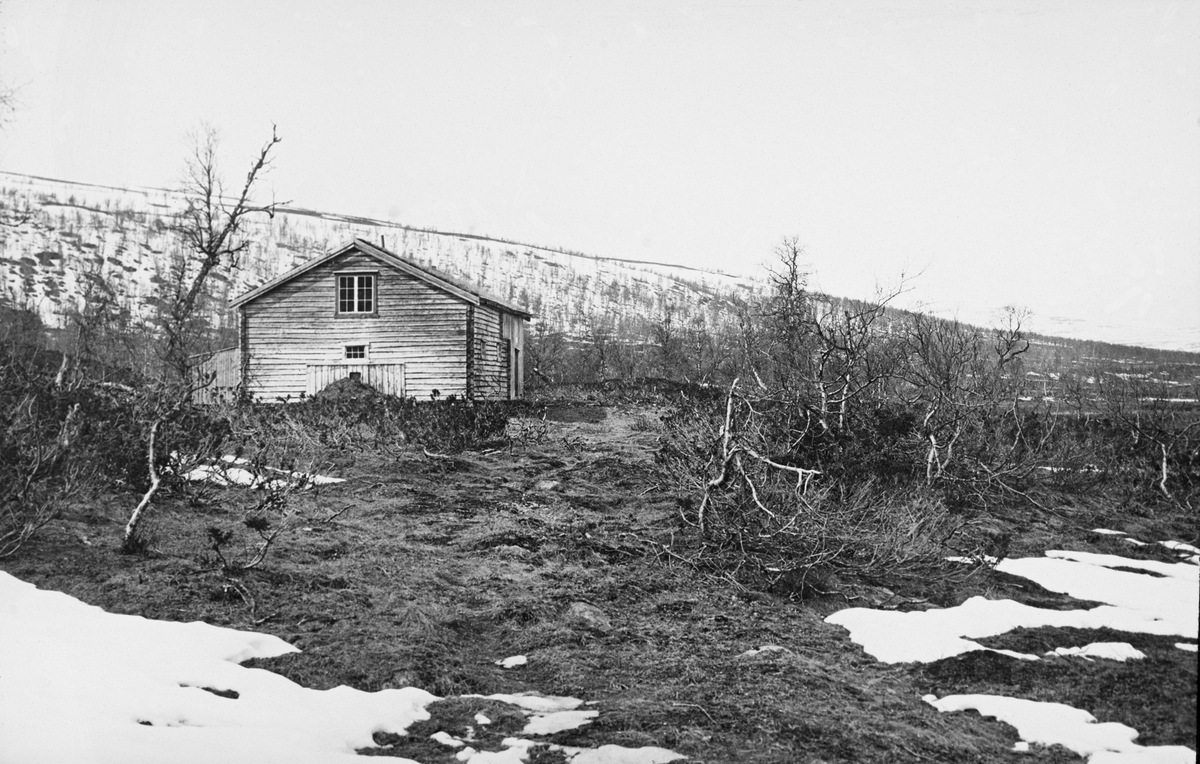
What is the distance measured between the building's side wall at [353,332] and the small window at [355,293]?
0.66ft

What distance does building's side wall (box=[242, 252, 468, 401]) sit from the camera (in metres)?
20.8

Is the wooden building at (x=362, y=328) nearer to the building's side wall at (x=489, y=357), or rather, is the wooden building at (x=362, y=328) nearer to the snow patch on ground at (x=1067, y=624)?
the building's side wall at (x=489, y=357)

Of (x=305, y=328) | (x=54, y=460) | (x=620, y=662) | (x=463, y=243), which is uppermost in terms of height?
(x=463, y=243)

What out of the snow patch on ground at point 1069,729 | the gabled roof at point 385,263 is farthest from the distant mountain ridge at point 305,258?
the snow patch on ground at point 1069,729

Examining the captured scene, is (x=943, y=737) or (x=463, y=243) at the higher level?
(x=463, y=243)

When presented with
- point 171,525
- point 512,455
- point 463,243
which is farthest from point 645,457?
point 463,243

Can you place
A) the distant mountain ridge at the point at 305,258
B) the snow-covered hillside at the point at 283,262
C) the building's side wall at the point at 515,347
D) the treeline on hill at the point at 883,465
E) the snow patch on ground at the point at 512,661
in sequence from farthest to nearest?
the snow-covered hillside at the point at 283,262 → the distant mountain ridge at the point at 305,258 → the building's side wall at the point at 515,347 → the treeline on hill at the point at 883,465 → the snow patch on ground at the point at 512,661

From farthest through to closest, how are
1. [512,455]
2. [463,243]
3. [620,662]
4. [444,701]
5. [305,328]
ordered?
[463,243] → [305,328] → [512,455] → [620,662] → [444,701]

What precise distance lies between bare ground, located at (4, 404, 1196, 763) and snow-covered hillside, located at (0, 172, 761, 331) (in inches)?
163

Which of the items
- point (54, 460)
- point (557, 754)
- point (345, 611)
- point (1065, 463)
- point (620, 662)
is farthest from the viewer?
point (1065, 463)

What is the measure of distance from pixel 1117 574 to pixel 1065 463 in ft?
20.2

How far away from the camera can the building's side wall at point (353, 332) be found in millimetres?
20797

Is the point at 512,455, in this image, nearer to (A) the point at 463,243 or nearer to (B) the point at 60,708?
(B) the point at 60,708

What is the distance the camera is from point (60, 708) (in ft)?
12.1
